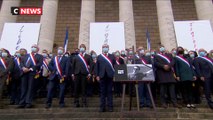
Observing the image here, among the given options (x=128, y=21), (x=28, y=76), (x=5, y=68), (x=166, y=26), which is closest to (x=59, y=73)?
(x=28, y=76)

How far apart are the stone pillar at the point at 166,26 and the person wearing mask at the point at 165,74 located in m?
9.32

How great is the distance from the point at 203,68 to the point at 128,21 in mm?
10739

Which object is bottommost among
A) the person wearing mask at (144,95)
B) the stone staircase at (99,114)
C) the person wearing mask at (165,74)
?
the stone staircase at (99,114)

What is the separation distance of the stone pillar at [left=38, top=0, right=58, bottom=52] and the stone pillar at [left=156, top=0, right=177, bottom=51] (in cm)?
962

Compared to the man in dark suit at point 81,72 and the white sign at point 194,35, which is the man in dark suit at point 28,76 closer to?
the man in dark suit at point 81,72

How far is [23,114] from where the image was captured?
685 centimetres

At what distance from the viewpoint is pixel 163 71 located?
26.8ft

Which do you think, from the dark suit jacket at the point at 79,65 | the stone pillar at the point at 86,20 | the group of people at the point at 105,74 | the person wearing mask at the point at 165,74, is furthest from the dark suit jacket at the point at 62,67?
the stone pillar at the point at 86,20

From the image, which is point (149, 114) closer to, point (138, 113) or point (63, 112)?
point (138, 113)

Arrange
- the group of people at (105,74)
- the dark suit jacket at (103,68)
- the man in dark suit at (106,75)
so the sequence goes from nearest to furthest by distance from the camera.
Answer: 1. the man in dark suit at (106,75)
2. the dark suit jacket at (103,68)
3. the group of people at (105,74)

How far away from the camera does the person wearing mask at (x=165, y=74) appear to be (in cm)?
787

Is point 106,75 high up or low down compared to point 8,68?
down

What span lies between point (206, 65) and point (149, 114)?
3319 millimetres

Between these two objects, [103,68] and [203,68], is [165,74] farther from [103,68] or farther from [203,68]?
[103,68]
